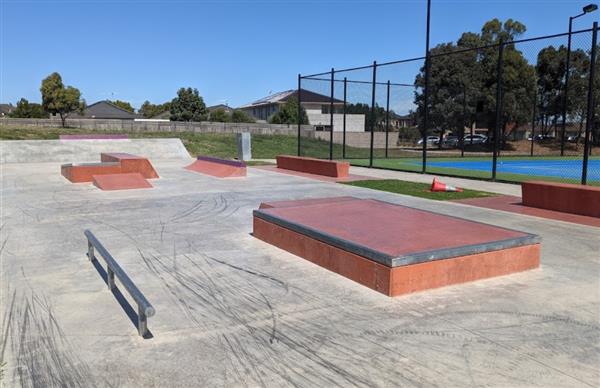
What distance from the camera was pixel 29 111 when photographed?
82.3m

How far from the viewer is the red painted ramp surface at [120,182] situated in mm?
13812

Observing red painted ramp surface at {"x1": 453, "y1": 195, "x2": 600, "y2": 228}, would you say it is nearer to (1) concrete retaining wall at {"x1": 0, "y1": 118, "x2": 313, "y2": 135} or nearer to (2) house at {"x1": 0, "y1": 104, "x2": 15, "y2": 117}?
(1) concrete retaining wall at {"x1": 0, "y1": 118, "x2": 313, "y2": 135}

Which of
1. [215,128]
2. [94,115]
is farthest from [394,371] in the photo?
[94,115]

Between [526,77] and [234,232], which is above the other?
[526,77]

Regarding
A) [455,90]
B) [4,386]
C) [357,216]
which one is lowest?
[4,386]

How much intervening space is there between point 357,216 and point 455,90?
36776 millimetres

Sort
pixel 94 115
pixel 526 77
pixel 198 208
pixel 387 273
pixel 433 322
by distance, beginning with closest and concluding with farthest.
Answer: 1. pixel 433 322
2. pixel 387 273
3. pixel 198 208
4. pixel 526 77
5. pixel 94 115

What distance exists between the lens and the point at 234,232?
26.7 ft

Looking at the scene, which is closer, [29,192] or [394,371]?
[394,371]

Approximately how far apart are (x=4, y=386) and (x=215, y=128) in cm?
4101

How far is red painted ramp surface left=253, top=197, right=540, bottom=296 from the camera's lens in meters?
5.10

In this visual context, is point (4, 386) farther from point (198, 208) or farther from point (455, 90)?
point (455, 90)

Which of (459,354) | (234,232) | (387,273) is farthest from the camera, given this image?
(234,232)

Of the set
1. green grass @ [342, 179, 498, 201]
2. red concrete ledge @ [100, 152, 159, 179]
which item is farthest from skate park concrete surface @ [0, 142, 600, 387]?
red concrete ledge @ [100, 152, 159, 179]
